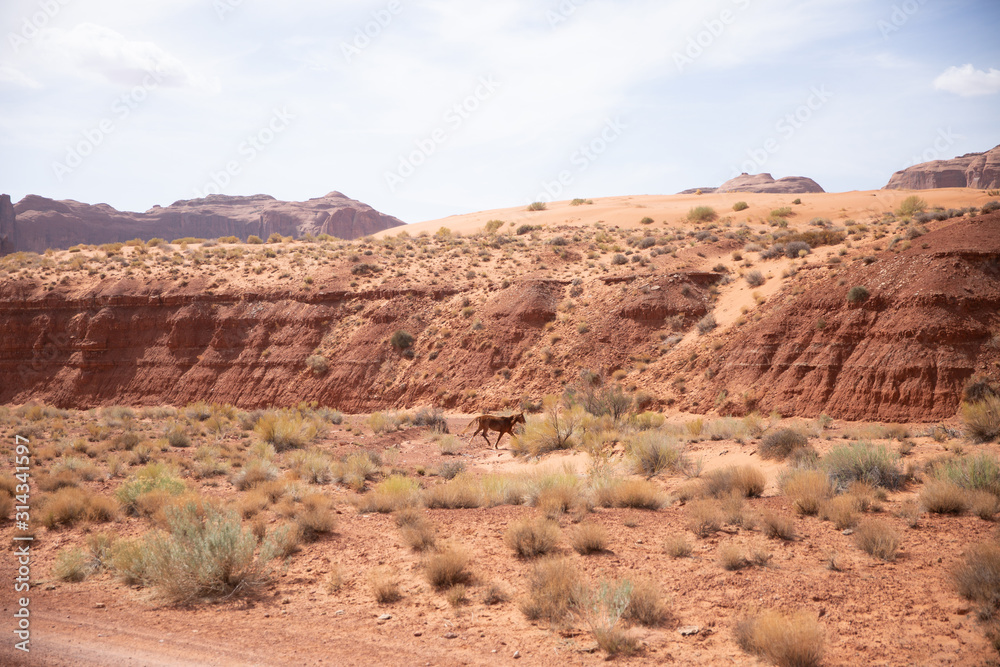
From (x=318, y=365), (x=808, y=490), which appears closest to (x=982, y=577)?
(x=808, y=490)

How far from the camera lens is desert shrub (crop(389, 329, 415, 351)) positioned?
31531 mm

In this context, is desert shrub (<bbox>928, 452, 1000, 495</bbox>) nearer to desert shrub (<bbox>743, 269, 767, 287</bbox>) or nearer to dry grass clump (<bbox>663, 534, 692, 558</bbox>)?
dry grass clump (<bbox>663, 534, 692, 558</bbox>)

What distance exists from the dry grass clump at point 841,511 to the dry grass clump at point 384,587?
20.7ft

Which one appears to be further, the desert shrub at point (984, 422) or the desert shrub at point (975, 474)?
the desert shrub at point (984, 422)

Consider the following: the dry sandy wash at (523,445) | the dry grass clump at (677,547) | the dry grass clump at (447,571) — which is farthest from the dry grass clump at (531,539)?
the dry grass clump at (677,547)

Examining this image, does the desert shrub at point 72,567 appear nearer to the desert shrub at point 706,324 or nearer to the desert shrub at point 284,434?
the desert shrub at point 284,434

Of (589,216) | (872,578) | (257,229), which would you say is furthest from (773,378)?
(257,229)

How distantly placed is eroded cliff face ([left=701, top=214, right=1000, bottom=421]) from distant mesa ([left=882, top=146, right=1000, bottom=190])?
74117 mm

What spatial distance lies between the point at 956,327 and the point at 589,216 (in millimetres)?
36429

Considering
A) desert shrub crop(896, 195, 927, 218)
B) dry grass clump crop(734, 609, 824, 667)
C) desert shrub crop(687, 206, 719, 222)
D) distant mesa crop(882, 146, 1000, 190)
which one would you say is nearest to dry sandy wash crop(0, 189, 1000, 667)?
dry grass clump crop(734, 609, 824, 667)

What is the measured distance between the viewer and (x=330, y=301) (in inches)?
1379

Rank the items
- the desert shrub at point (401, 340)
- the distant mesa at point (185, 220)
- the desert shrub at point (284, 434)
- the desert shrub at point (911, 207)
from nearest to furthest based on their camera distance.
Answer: the desert shrub at point (284, 434), the desert shrub at point (401, 340), the desert shrub at point (911, 207), the distant mesa at point (185, 220)

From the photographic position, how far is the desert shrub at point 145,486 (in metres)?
10.8

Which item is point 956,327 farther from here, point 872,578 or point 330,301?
point 330,301
